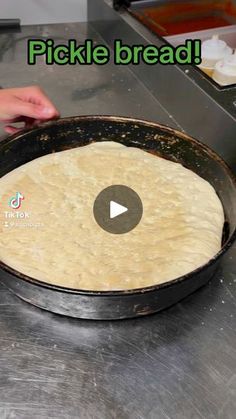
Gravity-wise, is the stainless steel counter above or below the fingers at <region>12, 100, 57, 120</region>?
below

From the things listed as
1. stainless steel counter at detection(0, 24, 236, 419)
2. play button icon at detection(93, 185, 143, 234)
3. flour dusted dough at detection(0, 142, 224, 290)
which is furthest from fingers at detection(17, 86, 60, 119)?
stainless steel counter at detection(0, 24, 236, 419)

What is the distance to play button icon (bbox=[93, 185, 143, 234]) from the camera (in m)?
1.08

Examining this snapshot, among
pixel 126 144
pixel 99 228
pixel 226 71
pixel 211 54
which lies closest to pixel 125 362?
pixel 99 228

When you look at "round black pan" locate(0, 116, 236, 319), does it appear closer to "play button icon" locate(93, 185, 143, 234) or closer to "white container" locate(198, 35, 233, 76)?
"play button icon" locate(93, 185, 143, 234)

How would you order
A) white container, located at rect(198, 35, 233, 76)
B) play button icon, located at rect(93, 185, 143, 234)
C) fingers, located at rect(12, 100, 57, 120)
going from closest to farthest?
play button icon, located at rect(93, 185, 143, 234) → fingers, located at rect(12, 100, 57, 120) → white container, located at rect(198, 35, 233, 76)

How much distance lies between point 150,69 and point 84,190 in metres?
0.77

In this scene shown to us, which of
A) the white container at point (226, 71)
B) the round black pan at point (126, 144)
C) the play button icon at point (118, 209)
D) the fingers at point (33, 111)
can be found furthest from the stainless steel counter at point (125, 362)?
the white container at point (226, 71)

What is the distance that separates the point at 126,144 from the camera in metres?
1.33

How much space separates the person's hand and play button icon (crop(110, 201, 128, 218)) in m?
0.30

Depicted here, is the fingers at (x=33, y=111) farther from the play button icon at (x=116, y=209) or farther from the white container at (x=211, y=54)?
the white container at (x=211, y=54)

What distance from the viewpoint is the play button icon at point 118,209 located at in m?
1.08

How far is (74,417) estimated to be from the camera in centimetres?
83

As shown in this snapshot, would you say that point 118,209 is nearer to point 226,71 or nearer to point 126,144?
point 126,144

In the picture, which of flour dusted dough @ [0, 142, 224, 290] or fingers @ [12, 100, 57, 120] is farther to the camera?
fingers @ [12, 100, 57, 120]
